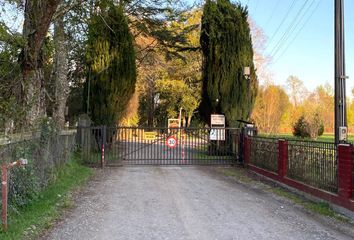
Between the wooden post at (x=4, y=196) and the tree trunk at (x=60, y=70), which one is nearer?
the wooden post at (x=4, y=196)

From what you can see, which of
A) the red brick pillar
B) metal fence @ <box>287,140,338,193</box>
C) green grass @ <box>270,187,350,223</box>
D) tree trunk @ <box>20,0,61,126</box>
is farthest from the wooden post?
the red brick pillar

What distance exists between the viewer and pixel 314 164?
33.7 ft

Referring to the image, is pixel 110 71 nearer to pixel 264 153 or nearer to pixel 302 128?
pixel 264 153

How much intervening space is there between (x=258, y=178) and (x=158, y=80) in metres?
33.3

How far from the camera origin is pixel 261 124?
40.5 metres

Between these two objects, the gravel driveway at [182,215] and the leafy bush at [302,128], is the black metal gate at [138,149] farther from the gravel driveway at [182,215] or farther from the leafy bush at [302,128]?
the leafy bush at [302,128]

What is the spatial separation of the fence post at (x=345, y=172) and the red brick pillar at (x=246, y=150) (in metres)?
8.03

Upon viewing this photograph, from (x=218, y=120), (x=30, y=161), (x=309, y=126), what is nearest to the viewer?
Result: (x=30, y=161)

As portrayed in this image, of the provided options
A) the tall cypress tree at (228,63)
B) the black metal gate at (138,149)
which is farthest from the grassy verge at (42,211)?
the tall cypress tree at (228,63)

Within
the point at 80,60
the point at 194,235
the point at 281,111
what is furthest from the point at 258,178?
the point at 281,111

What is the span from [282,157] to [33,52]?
7493 millimetres

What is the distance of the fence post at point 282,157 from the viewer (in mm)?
12281

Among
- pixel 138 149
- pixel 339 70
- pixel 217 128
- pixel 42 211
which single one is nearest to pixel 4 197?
pixel 42 211

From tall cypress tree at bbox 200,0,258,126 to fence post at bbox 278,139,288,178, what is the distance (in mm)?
8680
